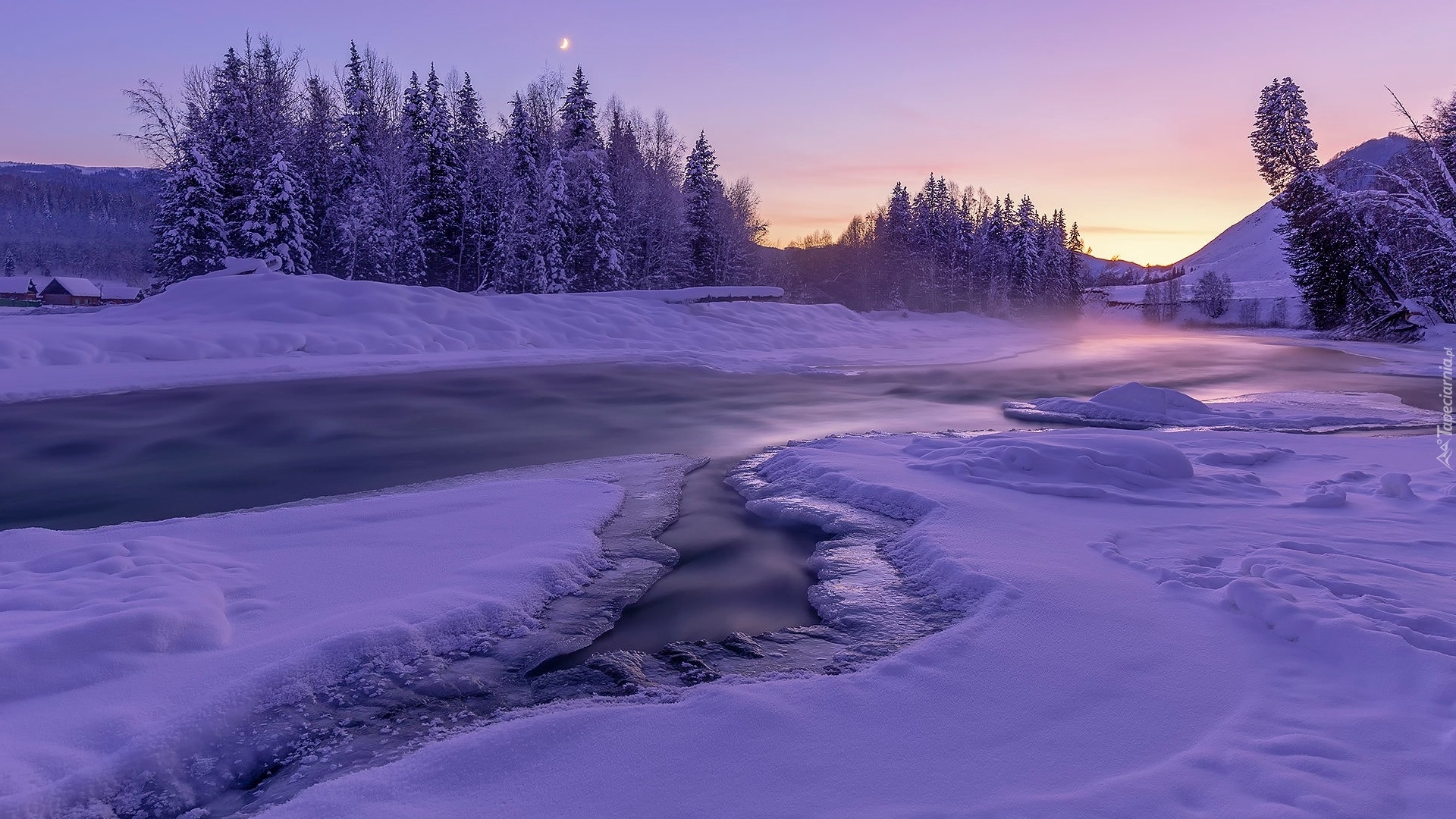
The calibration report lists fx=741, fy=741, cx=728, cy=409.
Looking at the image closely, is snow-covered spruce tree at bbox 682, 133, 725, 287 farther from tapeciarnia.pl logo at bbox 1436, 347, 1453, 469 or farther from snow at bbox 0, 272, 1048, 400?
tapeciarnia.pl logo at bbox 1436, 347, 1453, 469

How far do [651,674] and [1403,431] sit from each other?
11471mm

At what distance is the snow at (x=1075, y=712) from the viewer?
2.30 metres

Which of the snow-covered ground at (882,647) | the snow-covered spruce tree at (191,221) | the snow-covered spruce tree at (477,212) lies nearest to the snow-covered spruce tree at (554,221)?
the snow-covered spruce tree at (477,212)

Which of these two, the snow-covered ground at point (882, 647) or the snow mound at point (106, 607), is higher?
the snow mound at point (106, 607)

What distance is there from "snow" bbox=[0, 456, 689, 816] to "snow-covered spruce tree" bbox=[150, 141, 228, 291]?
1312 inches

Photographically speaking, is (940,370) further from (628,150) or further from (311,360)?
(628,150)

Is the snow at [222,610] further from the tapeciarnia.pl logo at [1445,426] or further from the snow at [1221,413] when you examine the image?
the tapeciarnia.pl logo at [1445,426]

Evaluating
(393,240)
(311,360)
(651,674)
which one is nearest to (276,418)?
(311,360)

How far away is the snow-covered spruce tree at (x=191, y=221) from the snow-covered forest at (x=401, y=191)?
68mm

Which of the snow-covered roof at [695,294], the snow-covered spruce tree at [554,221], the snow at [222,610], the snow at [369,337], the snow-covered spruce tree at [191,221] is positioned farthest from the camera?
the snow-covered spruce tree at [554,221]

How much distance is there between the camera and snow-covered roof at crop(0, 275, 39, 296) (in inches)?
3489

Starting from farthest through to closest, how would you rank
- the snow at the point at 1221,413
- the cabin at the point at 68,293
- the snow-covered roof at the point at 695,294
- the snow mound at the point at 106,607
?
the cabin at the point at 68,293, the snow-covered roof at the point at 695,294, the snow at the point at 1221,413, the snow mound at the point at 106,607

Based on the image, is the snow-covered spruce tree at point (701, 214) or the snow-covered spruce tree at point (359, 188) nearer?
the snow-covered spruce tree at point (359, 188)

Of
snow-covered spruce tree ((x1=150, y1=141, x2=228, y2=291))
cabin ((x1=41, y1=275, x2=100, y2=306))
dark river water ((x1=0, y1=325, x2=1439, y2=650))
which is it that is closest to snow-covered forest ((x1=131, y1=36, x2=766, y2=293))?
snow-covered spruce tree ((x1=150, y1=141, x2=228, y2=291))
